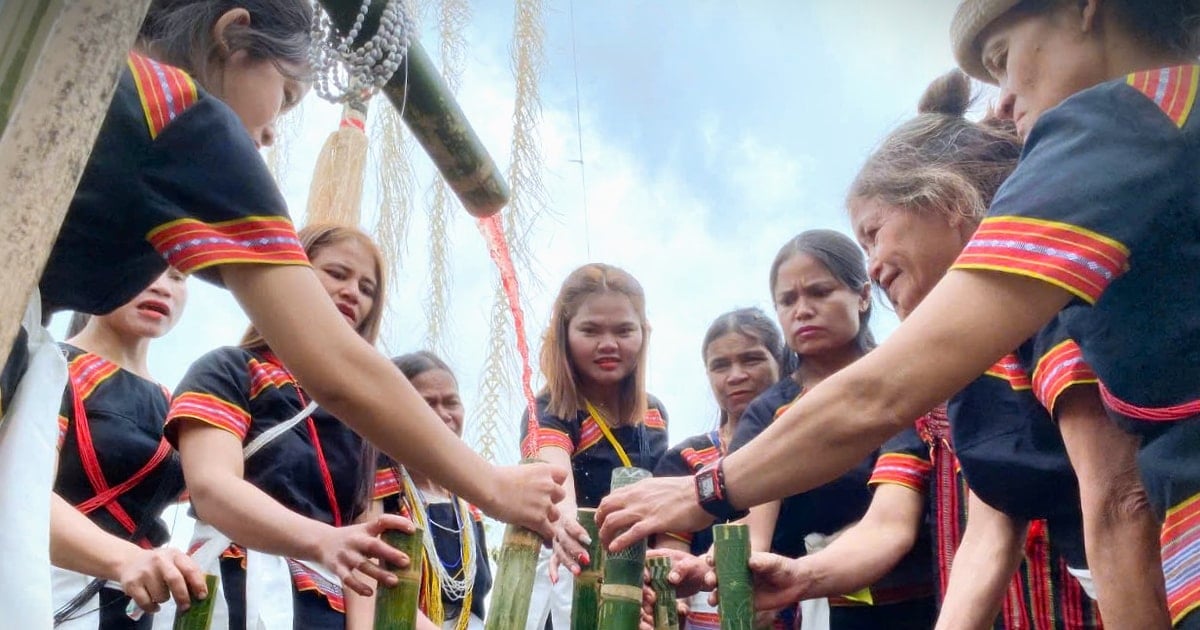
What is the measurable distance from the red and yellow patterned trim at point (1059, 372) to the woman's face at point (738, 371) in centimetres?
218

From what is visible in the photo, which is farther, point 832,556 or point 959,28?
point 832,556

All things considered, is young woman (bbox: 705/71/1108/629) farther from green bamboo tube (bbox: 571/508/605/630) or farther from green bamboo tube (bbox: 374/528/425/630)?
green bamboo tube (bbox: 374/528/425/630)

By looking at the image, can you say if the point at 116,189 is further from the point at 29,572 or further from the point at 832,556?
the point at 832,556

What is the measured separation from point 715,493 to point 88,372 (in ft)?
6.32

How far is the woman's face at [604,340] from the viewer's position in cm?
405

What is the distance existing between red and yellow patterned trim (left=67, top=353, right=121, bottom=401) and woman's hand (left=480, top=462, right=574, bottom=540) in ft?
4.70

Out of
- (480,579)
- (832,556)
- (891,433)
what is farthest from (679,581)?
(480,579)

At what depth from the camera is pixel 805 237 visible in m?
3.77

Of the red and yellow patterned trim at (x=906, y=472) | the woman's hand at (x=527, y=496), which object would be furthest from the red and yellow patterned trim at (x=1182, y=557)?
the red and yellow patterned trim at (x=906, y=472)

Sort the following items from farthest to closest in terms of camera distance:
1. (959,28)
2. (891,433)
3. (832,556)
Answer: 1. (832,556)
2. (959,28)
3. (891,433)

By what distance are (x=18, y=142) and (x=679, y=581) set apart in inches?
64.5

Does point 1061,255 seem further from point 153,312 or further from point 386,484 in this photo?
point 153,312

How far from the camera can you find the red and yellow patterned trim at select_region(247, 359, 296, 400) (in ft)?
9.55

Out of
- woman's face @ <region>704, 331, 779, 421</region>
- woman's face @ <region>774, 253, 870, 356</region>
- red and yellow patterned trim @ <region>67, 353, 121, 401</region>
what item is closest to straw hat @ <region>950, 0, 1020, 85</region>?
woman's face @ <region>774, 253, 870, 356</region>
